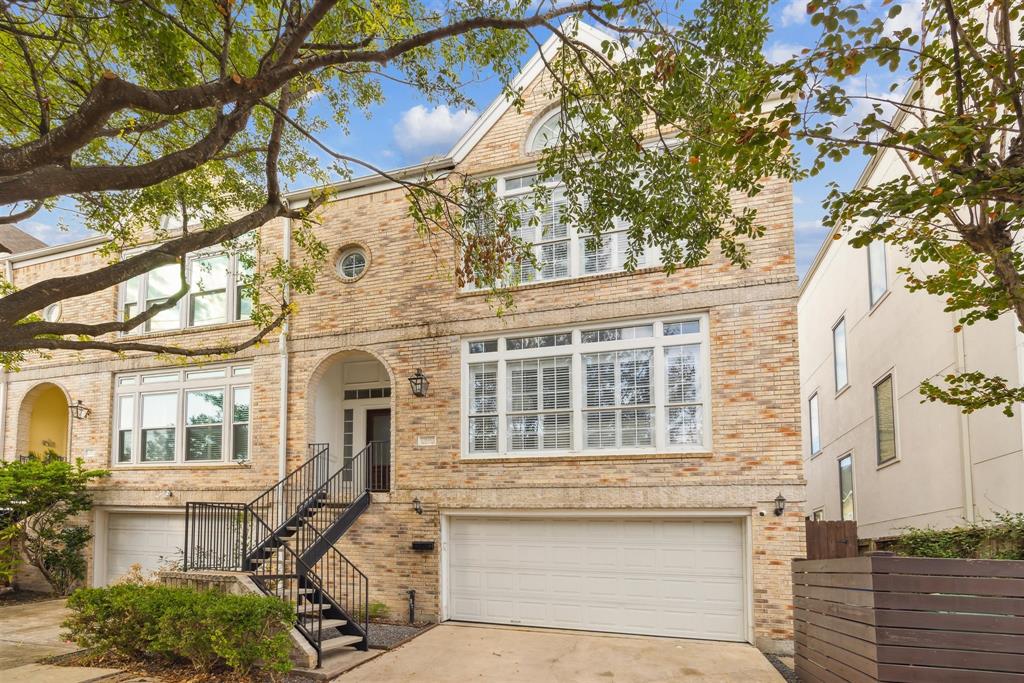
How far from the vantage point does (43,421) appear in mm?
17109

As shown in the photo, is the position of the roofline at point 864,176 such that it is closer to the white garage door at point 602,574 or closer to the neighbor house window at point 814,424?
the neighbor house window at point 814,424

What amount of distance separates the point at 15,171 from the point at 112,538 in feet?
37.5

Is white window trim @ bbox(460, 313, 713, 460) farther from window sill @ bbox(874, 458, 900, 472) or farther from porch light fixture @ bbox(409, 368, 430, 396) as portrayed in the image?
window sill @ bbox(874, 458, 900, 472)

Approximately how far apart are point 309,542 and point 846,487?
1240cm

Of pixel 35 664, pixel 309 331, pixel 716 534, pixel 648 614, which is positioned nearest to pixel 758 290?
pixel 716 534

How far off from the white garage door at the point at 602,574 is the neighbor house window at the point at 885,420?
537 centimetres

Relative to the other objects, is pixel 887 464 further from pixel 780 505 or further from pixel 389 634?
pixel 389 634

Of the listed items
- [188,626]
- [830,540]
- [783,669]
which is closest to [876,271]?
[830,540]

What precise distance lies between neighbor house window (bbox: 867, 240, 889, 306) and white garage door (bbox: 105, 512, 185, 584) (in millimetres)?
14319

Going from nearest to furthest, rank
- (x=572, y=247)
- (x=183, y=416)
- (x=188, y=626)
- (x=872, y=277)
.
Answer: (x=188, y=626) → (x=572, y=247) → (x=183, y=416) → (x=872, y=277)

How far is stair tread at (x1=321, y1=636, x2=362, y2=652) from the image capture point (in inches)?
349

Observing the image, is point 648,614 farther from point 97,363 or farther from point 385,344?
point 97,363

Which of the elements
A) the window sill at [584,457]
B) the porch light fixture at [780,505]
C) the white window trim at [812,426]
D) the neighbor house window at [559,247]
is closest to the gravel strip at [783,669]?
the porch light fixture at [780,505]

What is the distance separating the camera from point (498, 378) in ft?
37.7
